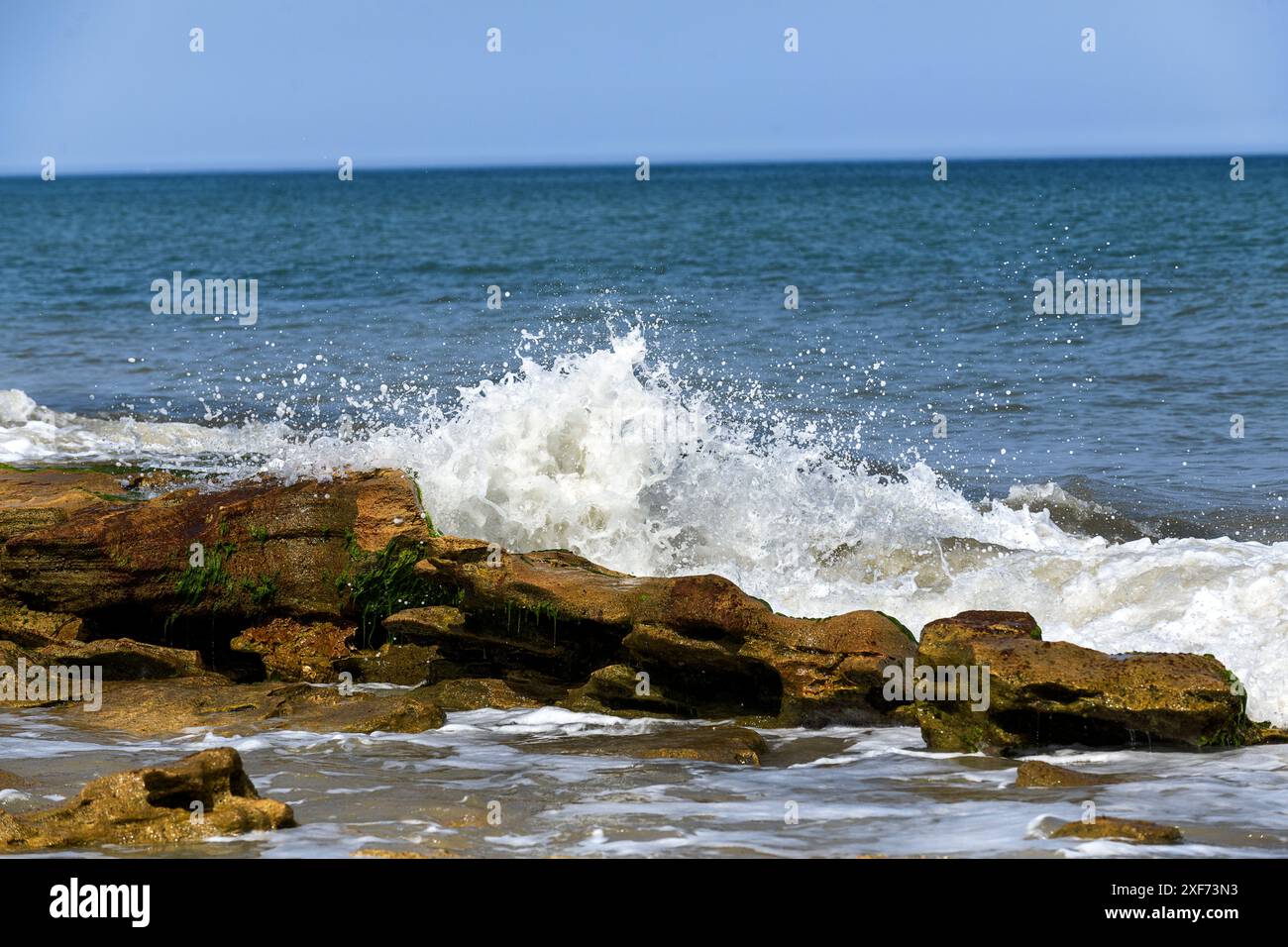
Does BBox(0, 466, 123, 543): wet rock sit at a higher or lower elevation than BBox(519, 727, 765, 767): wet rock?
higher

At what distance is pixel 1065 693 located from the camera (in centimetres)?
613

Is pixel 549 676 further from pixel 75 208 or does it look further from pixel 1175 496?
pixel 75 208

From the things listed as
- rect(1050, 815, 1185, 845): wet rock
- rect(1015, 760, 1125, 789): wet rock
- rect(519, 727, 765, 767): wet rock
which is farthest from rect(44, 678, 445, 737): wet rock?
rect(1050, 815, 1185, 845): wet rock

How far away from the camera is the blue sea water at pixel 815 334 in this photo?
12.9 meters

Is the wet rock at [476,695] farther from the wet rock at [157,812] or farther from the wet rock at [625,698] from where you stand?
the wet rock at [157,812]

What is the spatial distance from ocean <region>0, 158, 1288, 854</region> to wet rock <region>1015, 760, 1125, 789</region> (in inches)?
8.3

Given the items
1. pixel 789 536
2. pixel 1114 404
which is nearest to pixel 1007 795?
pixel 789 536

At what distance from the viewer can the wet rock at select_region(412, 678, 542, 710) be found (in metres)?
6.98

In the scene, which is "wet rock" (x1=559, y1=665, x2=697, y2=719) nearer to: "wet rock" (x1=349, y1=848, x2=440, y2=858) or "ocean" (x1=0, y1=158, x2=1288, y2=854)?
"ocean" (x1=0, y1=158, x2=1288, y2=854)

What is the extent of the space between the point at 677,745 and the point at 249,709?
2.13 metres

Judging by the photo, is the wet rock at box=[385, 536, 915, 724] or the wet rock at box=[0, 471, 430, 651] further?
the wet rock at box=[0, 471, 430, 651]

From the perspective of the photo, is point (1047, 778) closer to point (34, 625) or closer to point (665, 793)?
point (665, 793)
